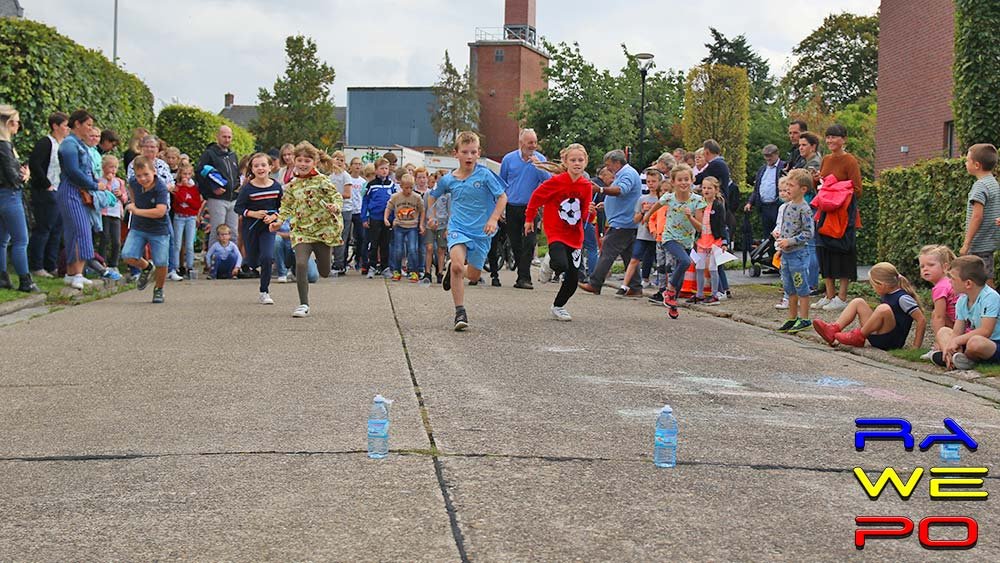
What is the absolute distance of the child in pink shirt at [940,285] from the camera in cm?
959

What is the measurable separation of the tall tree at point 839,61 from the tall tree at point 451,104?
91.8 feet

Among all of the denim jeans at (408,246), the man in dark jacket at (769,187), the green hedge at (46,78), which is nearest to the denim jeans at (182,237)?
the green hedge at (46,78)

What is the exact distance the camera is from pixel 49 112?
16.2 meters

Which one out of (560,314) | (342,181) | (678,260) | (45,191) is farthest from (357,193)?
(560,314)

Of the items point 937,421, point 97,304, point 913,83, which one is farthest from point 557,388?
point 913,83

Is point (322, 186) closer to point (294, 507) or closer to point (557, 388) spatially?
point (557, 388)

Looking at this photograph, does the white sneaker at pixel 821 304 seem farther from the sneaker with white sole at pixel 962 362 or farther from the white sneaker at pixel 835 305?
the sneaker with white sole at pixel 962 362

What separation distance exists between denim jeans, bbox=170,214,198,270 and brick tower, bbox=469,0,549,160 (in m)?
78.0

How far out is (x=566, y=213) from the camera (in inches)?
465

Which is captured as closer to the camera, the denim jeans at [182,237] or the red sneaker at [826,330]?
the red sneaker at [826,330]

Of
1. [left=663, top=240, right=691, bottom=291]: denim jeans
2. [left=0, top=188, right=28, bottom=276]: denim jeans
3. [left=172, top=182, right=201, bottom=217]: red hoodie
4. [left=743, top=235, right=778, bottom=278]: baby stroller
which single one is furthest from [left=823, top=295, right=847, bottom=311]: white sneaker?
[left=172, top=182, right=201, bottom=217]: red hoodie

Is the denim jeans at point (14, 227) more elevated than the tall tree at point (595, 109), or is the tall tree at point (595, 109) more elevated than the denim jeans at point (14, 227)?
the tall tree at point (595, 109)

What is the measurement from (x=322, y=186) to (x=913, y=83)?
21.7 m

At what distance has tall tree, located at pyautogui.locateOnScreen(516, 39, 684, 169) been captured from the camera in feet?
196
